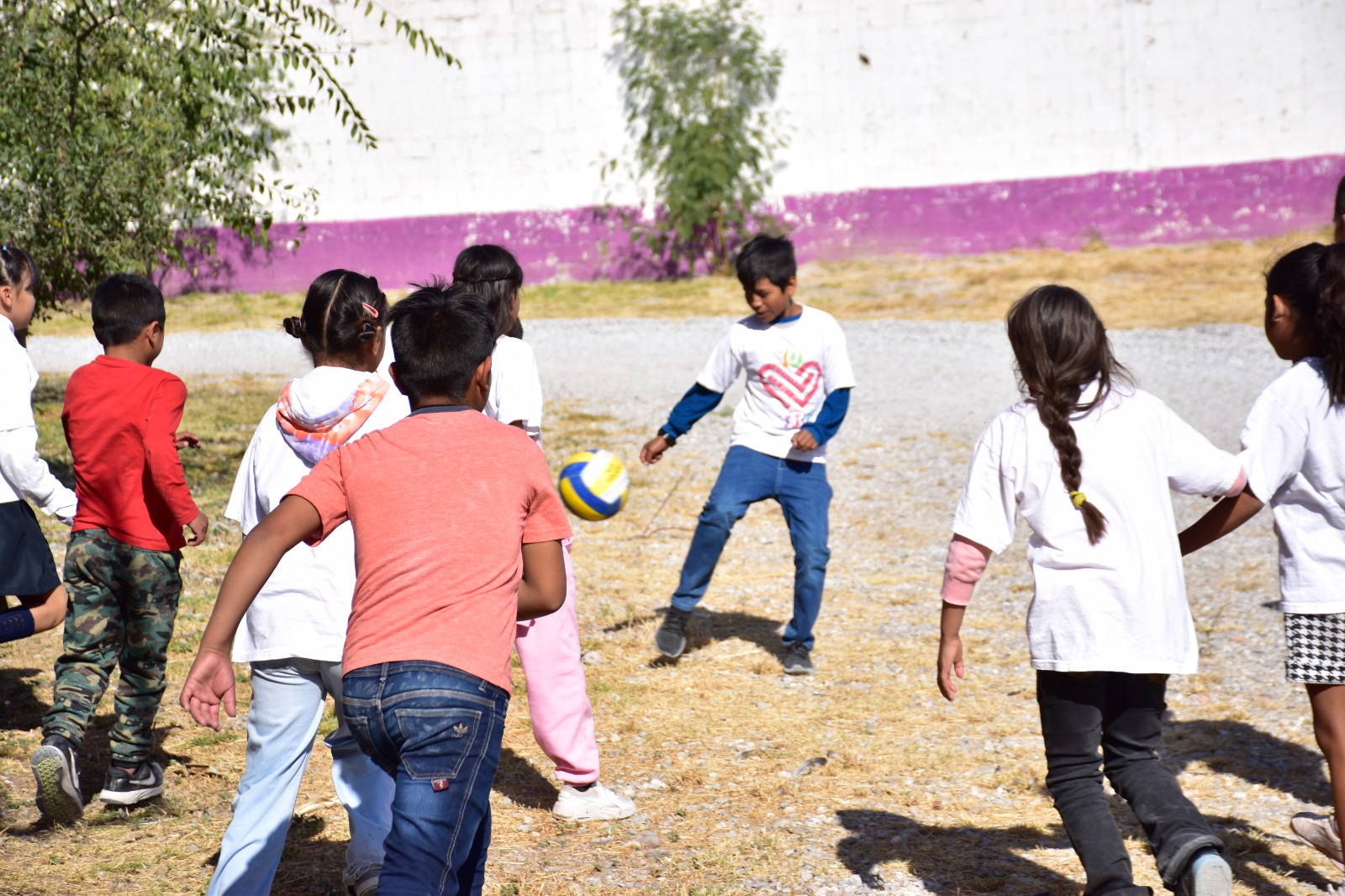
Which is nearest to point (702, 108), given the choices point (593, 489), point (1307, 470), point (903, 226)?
point (903, 226)

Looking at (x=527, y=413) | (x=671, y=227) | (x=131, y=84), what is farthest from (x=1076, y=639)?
(x=671, y=227)

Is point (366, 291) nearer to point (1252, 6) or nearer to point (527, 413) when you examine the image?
point (527, 413)

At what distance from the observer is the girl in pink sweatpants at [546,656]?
3.97 metres

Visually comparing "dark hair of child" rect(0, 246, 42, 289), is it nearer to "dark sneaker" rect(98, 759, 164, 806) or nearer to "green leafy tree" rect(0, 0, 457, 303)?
"dark sneaker" rect(98, 759, 164, 806)

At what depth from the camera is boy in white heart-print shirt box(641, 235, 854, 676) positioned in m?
5.36

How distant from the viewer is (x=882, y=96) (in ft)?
61.9

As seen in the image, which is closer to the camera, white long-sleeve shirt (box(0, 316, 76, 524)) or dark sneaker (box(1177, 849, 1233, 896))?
dark sneaker (box(1177, 849, 1233, 896))

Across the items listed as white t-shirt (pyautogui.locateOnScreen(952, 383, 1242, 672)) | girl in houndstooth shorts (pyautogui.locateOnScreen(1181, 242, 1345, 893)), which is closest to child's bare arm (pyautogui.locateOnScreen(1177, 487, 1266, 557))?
girl in houndstooth shorts (pyautogui.locateOnScreen(1181, 242, 1345, 893))

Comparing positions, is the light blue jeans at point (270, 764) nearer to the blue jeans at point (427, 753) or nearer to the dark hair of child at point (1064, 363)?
the blue jeans at point (427, 753)

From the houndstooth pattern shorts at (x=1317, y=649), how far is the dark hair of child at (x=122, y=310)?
347 centimetres

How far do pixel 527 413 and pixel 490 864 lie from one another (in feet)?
4.48

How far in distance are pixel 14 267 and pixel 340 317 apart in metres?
1.60

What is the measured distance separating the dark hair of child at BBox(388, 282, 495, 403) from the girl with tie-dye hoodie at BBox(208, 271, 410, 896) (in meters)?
0.43

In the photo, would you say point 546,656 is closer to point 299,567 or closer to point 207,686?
point 299,567
